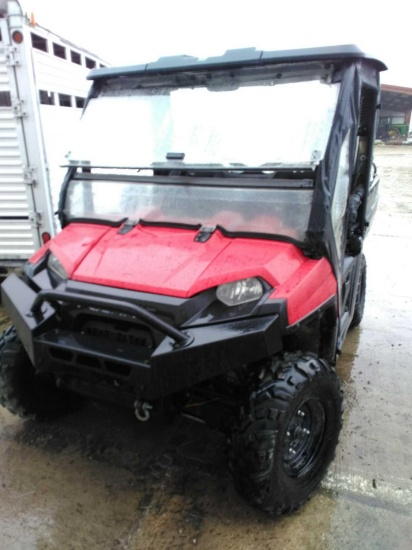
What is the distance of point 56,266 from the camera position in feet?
8.70

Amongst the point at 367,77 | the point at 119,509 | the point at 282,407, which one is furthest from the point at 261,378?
the point at 367,77

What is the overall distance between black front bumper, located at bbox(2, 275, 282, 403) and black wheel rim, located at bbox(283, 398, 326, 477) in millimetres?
507

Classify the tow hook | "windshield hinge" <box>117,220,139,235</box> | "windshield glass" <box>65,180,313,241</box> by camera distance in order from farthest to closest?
1. "windshield hinge" <box>117,220,139,235</box>
2. "windshield glass" <box>65,180,313,241</box>
3. the tow hook

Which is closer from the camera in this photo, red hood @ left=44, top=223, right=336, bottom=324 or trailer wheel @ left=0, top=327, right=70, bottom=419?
red hood @ left=44, top=223, right=336, bottom=324

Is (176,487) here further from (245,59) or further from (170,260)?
(245,59)

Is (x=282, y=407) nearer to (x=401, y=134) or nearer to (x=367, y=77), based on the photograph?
(x=367, y=77)

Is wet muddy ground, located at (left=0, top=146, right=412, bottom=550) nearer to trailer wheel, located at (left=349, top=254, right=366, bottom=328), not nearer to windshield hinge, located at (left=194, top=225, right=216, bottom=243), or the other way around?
trailer wheel, located at (left=349, top=254, right=366, bottom=328)

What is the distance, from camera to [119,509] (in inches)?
94.8

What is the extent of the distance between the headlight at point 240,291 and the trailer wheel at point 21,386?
1351mm

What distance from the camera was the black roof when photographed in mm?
2473

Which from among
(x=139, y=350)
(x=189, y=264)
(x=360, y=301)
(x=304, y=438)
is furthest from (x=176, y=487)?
(x=360, y=301)

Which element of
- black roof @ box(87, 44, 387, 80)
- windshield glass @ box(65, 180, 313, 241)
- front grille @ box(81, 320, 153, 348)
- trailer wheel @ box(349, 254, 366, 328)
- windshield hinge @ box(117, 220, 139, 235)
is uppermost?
black roof @ box(87, 44, 387, 80)

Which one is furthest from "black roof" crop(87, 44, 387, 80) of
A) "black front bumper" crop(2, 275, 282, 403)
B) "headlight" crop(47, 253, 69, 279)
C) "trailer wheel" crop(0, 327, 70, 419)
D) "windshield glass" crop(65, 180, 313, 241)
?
"trailer wheel" crop(0, 327, 70, 419)

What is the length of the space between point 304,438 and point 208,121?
1.83m
